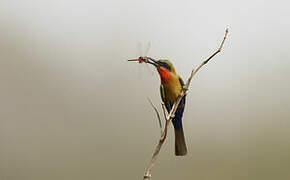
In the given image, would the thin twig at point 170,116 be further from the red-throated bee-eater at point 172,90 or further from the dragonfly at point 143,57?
the dragonfly at point 143,57

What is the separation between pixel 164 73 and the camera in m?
1.14

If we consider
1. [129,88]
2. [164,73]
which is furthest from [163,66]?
[129,88]

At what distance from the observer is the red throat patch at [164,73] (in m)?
1.13

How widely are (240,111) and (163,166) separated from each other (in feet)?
0.97

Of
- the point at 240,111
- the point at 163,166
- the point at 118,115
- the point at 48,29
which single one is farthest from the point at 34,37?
the point at 240,111

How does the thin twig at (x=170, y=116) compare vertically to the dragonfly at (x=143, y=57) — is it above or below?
below

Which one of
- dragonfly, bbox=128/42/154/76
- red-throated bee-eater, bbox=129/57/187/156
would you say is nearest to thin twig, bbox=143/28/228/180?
red-throated bee-eater, bbox=129/57/187/156

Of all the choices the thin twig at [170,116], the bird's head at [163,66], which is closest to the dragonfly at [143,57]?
the bird's head at [163,66]

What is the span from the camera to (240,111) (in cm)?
117

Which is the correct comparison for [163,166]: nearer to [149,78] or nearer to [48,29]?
[149,78]

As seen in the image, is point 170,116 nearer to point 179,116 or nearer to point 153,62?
point 179,116

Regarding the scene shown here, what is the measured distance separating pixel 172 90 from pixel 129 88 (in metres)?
0.14

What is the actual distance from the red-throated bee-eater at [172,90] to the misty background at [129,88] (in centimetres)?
2

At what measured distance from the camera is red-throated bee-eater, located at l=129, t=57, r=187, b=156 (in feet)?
3.69
